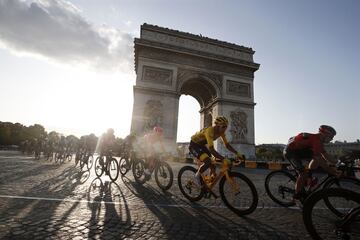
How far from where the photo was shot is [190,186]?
567 cm

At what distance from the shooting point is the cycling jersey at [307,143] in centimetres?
456

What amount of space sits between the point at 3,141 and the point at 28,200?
2945 inches

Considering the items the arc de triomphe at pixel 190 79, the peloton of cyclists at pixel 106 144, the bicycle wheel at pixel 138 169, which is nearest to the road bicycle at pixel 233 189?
the bicycle wheel at pixel 138 169

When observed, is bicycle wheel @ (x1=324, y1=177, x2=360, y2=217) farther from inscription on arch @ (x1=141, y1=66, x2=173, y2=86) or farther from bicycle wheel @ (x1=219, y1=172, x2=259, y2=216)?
inscription on arch @ (x1=141, y1=66, x2=173, y2=86)

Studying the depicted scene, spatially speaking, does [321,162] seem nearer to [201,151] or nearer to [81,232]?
[201,151]

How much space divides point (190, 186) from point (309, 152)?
2.41 meters

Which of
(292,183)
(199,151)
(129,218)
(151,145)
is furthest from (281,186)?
(151,145)

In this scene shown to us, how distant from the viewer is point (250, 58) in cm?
3209

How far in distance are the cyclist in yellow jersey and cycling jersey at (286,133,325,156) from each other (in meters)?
1.04

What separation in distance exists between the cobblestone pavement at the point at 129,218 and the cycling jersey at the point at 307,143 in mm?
1147

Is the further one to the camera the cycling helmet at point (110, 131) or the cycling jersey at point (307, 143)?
the cycling helmet at point (110, 131)

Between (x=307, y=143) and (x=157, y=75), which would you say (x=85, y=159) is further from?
(x=157, y=75)

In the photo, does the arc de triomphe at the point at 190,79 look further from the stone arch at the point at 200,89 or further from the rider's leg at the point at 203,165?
the rider's leg at the point at 203,165

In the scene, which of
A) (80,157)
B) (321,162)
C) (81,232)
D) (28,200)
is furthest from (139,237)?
(80,157)
